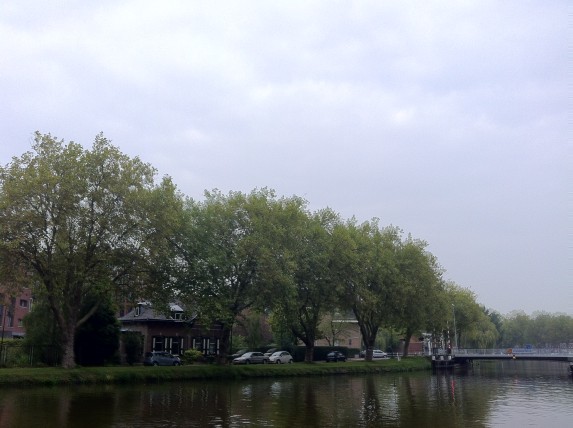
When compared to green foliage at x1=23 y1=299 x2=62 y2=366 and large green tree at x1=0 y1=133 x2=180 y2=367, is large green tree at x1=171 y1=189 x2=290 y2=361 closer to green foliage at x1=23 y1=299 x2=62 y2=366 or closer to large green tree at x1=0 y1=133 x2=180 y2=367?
large green tree at x1=0 y1=133 x2=180 y2=367

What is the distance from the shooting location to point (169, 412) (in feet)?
93.8

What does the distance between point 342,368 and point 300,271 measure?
14076 millimetres

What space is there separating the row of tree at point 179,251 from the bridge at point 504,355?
17.2 meters

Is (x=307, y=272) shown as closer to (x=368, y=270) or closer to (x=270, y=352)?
(x=368, y=270)

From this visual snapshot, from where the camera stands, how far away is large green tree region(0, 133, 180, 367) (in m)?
43.3

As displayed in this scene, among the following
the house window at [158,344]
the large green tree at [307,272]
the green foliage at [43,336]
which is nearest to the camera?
the green foliage at [43,336]

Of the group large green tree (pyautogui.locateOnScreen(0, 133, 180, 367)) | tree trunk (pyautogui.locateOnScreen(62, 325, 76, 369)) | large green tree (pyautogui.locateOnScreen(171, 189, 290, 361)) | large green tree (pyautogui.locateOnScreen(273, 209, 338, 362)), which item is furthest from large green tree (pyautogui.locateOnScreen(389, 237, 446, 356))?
tree trunk (pyautogui.locateOnScreen(62, 325, 76, 369))

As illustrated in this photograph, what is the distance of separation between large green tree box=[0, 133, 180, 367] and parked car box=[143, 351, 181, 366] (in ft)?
39.3

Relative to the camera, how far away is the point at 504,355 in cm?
8656

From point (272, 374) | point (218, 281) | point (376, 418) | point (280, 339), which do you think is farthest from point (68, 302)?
point (280, 339)

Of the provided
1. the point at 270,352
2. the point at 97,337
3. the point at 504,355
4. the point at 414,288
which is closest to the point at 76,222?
the point at 97,337

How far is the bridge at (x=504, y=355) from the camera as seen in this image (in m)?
82.0

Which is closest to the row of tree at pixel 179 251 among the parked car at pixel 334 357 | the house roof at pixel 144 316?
the parked car at pixel 334 357

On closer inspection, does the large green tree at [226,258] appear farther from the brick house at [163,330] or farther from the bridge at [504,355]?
the bridge at [504,355]
